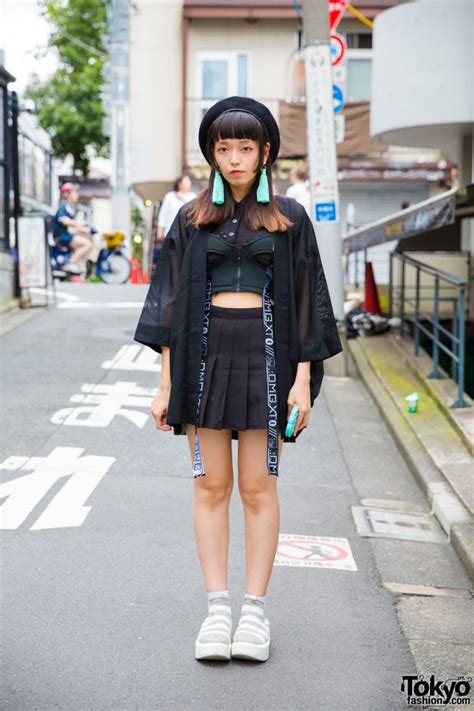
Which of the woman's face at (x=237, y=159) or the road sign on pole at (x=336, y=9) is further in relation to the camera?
the road sign on pole at (x=336, y=9)

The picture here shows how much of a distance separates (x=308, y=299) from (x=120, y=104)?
82.4 feet

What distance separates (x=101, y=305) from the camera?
14961mm

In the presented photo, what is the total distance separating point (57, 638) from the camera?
388cm

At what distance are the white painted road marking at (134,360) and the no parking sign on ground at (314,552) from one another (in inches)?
197

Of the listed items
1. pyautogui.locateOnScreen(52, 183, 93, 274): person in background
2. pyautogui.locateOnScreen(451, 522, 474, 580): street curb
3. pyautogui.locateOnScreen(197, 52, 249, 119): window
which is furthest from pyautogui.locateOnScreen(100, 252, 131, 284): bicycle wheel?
pyautogui.locateOnScreen(451, 522, 474, 580): street curb

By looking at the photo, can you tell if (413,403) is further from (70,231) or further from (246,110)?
(70,231)

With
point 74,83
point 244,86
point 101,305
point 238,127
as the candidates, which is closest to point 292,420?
point 238,127

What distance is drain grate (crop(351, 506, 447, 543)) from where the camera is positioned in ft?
18.3

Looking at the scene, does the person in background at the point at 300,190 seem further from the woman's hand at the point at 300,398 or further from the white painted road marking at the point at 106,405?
the woman's hand at the point at 300,398

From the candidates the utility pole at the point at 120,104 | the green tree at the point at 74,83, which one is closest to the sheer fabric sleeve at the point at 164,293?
the utility pole at the point at 120,104

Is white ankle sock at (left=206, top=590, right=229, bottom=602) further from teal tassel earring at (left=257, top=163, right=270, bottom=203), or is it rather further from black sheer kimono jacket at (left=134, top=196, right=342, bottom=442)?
teal tassel earring at (left=257, top=163, right=270, bottom=203)

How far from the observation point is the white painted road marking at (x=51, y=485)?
5.50 metres

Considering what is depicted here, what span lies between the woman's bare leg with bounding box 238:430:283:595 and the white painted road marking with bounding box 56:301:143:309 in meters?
11.2

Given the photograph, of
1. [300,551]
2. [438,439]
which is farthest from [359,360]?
[300,551]
